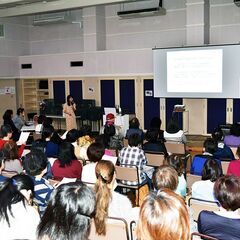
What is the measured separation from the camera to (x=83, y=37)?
11797 mm

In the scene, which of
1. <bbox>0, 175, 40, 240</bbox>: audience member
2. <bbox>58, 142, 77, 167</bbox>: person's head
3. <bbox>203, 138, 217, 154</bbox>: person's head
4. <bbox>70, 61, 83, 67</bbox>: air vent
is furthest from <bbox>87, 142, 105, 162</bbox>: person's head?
<bbox>70, 61, 83, 67</bbox>: air vent

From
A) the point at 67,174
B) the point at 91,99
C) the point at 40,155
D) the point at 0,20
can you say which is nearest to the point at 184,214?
the point at 40,155

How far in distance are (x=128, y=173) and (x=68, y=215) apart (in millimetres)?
3012

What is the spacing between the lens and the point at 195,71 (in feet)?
30.7

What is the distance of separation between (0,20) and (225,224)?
36.2 feet

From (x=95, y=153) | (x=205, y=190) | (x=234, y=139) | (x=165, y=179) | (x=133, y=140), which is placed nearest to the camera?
(x=165, y=179)

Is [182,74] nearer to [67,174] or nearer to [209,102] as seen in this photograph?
[209,102]

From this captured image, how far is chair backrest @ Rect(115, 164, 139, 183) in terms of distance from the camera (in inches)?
185

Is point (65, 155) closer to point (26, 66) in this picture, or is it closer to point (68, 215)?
point (68, 215)

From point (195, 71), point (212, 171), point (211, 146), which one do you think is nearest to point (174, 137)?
point (211, 146)

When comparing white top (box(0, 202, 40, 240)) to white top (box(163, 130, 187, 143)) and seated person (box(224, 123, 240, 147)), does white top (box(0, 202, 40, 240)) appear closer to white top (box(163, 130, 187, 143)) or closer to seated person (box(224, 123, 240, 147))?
seated person (box(224, 123, 240, 147))

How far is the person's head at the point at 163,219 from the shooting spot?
1568mm

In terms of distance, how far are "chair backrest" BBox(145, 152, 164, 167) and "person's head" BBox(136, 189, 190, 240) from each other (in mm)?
3738

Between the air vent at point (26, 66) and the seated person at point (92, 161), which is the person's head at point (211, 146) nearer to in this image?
the seated person at point (92, 161)
